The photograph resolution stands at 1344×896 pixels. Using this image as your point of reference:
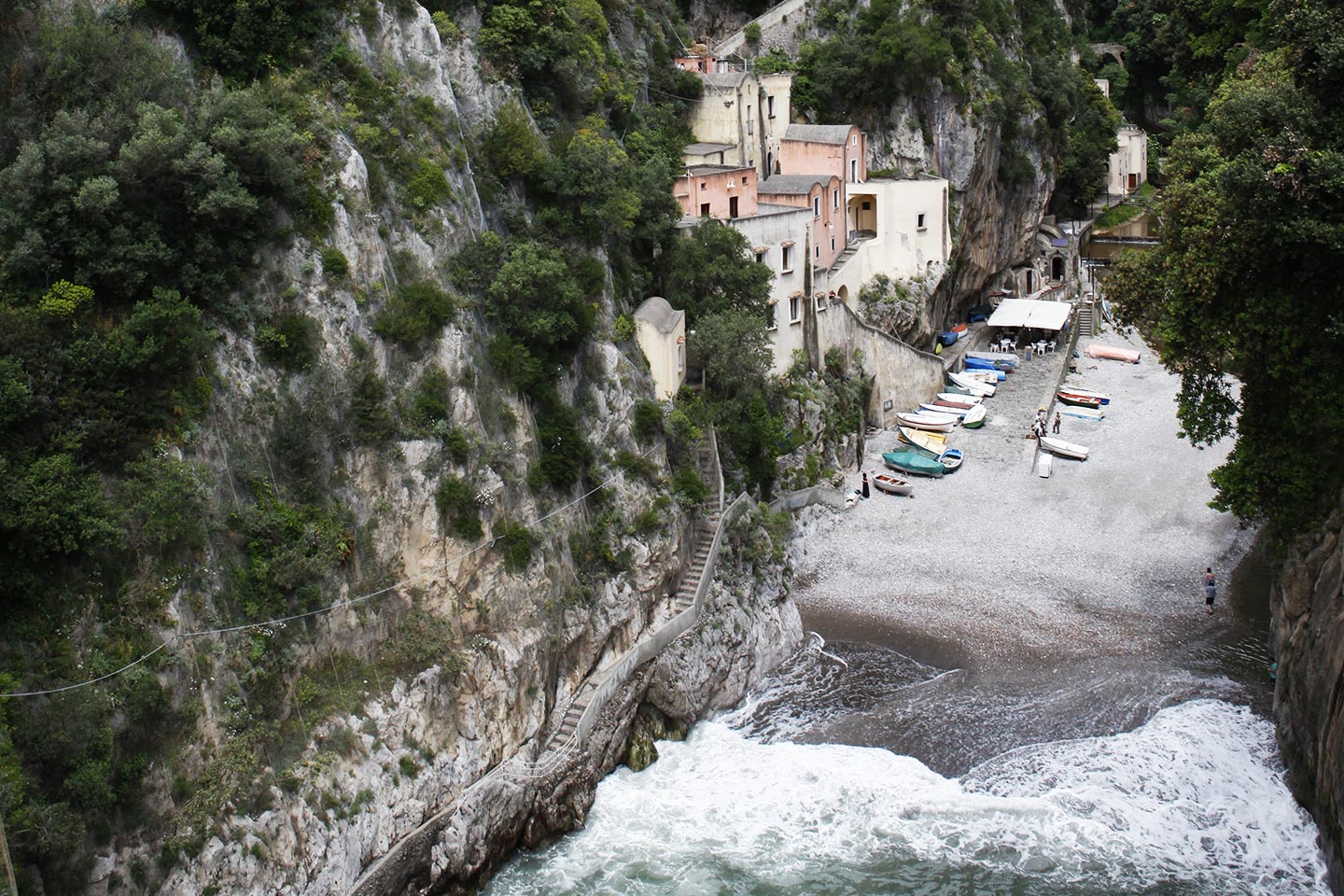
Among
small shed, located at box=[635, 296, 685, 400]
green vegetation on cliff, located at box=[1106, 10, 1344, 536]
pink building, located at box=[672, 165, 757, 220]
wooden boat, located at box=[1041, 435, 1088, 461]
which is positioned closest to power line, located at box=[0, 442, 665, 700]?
small shed, located at box=[635, 296, 685, 400]

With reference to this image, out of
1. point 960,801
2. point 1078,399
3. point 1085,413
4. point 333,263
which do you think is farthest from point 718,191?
point 960,801

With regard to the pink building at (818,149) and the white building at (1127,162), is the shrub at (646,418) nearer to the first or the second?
the pink building at (818,149)

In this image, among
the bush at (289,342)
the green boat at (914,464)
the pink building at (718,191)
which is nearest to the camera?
the bush at (289,342)

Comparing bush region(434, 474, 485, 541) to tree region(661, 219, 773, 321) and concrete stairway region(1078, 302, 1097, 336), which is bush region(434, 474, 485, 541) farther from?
concrete stairway region(1078, 302, 1097, 336)

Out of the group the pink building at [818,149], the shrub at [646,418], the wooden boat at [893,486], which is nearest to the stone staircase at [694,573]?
the shrub at [646,418]

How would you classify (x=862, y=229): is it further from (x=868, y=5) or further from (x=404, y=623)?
(x=404, y=623)

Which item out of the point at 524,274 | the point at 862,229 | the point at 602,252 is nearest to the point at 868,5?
the point at 862,229
